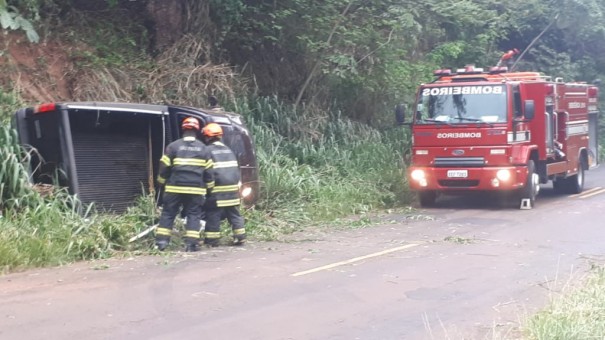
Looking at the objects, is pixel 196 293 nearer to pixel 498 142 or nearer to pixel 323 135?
pixel 498 142

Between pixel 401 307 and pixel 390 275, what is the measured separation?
159cm

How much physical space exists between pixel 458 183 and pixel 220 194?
21.4 ft

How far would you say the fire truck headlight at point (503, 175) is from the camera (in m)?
16.5

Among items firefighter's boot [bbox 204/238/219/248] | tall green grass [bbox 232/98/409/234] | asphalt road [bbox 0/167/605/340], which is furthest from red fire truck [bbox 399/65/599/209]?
firefighter's boot [bbox 204/238/219/248]

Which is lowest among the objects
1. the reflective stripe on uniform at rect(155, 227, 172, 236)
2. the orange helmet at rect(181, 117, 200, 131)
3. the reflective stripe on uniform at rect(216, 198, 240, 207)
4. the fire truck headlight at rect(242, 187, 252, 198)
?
the reflective stripe on uniform at rect(155, 227, 172, 236)

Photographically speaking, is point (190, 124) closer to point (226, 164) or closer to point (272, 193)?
point (226, 164)

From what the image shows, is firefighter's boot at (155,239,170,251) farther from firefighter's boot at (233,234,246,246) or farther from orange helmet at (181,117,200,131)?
orange helmet at (181,117,200,131)

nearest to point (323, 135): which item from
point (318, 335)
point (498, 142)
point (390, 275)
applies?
point (498, 142)

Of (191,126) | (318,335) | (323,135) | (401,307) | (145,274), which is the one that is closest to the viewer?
(318,335)

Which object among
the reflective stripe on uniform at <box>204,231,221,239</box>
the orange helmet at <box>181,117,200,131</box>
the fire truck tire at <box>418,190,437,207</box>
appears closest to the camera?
the orange helmet at <box>181,117,200,131</box>

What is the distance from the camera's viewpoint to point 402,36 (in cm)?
2009

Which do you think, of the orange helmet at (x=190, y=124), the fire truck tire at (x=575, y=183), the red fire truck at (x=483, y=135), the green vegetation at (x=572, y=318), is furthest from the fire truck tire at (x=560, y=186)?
the green vegetation at (x=572, y=318)

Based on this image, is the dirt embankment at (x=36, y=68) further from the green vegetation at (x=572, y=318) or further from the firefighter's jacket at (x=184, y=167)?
the green vegetation at (x=572, y=318)

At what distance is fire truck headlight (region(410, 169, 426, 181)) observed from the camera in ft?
56.3
